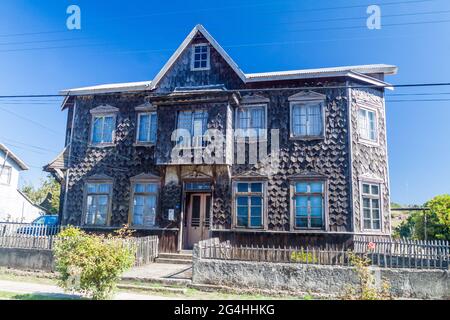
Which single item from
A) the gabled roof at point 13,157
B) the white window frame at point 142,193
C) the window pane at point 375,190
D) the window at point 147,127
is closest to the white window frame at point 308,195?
the window pane at point 375,190

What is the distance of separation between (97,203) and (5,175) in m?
19.8

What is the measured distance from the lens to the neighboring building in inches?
596

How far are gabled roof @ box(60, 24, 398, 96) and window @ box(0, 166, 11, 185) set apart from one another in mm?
18074

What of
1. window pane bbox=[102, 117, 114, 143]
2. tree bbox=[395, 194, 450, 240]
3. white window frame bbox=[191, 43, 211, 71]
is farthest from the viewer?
window pane bbox=[102, 117, 114, 143]

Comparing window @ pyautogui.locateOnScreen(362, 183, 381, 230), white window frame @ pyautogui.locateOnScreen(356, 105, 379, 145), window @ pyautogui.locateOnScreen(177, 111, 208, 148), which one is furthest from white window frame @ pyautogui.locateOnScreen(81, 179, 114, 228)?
white window frame @ pyautogui.locateOnScreen(356, 105, 379, 145)

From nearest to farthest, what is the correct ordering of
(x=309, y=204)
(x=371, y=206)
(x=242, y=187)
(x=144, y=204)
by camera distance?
(x=309, y=204) < (x=371, y=206) < (x=242, y=187) < (x=144, y=204)

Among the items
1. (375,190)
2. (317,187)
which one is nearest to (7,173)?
(317,187)

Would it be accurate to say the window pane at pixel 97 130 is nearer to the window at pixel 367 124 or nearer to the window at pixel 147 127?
the window at pixel 147 127

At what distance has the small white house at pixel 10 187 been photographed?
3163 centimetres

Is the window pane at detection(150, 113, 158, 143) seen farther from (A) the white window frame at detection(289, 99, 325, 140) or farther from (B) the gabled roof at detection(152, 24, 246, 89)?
(A) the white window frame at detection(289, 99, 325, 140)

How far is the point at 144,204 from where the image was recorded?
17.1m

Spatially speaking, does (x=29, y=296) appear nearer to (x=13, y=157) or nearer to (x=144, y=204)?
(x=144, y=204)

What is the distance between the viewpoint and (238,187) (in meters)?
16.2
